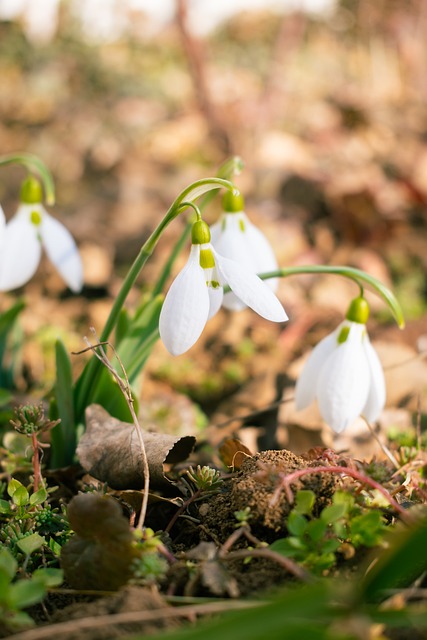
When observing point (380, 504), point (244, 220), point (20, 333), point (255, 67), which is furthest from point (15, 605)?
point (255, 67)

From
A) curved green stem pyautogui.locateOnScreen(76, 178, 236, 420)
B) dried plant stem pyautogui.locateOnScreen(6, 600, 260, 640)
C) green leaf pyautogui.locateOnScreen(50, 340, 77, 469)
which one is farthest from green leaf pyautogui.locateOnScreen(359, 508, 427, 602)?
green leaf pyautogui.locateOnScreen(50, 340, 77, 469)

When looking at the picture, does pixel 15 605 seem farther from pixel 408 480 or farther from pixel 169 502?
pixel 408 480

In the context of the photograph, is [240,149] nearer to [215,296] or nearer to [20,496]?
[215,296]

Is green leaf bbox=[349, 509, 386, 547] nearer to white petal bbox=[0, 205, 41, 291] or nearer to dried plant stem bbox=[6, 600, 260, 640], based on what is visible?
dried plant stem bbox=[6, 600, 260, 640]

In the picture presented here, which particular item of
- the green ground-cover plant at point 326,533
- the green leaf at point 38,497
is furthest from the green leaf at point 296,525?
the green leaf at point 38,497

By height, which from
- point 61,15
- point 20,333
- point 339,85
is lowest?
point 20,333

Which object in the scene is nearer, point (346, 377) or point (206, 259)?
point (206, 259)

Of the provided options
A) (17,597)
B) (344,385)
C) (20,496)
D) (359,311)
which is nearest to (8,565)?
(17,597)
